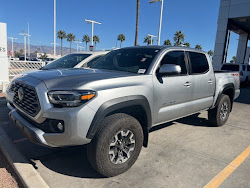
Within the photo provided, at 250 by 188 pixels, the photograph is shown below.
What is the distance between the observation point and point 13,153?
311 centimetres

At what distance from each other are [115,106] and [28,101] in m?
1.11

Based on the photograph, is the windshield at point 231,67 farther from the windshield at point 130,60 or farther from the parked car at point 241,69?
the windshield at point 130,60

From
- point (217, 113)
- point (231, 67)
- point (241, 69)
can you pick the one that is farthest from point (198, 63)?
point (241, 69)

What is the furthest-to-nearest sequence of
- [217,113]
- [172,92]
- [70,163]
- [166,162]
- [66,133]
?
[217,113] < [172,92] < [166,162] < [70,163] < [66,133]

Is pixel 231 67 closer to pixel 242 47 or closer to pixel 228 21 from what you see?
pixel 228 21

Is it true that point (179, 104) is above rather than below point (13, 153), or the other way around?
above

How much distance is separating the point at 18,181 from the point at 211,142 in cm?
346

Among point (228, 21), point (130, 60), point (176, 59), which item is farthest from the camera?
point (228, 21)

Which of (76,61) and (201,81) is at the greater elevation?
(76,61)

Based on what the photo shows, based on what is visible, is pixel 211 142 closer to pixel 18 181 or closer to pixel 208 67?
pixel 208 67

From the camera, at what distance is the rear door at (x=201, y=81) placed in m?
4.13

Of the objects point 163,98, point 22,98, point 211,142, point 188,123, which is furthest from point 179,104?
point 22,98

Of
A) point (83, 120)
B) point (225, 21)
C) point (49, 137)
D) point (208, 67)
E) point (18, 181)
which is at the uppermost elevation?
point (225, 21)

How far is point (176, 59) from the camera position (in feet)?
12.8
